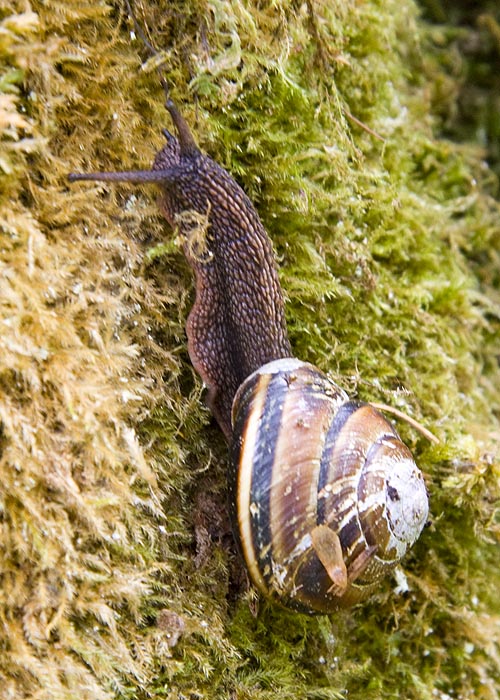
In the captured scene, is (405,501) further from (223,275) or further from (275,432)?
(223,275)

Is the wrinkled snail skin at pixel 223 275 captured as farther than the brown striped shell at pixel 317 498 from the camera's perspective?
Yes

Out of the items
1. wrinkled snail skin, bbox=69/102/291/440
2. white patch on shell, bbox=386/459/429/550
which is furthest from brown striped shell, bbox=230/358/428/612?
wrinkled snail skin, bbox=69/102/291/440

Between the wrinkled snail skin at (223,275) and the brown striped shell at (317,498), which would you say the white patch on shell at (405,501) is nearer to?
the brown striped shell at (317,498)

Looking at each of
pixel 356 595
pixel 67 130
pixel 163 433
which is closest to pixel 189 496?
pixel 163 433

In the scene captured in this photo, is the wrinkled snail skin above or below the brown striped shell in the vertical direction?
above

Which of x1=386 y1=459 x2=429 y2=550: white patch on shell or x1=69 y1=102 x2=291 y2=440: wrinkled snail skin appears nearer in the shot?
x1=386 y1=459 x2=429 y2=550: white patch on shell

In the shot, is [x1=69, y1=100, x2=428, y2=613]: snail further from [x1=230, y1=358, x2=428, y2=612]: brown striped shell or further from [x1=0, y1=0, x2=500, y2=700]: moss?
[x1=0, y1=0, x2=500, y2=700]: moss

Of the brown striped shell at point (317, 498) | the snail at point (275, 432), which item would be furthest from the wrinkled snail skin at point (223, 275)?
the brown striped shell at point (317, 498)
